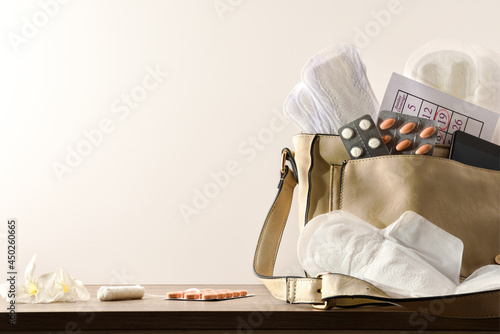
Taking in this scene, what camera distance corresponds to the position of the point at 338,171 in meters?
0.58

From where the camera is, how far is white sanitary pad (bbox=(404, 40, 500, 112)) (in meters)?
0.68

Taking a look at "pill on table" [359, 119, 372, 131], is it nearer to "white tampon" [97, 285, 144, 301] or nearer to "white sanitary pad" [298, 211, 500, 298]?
"white sanitary pad" [298, 211, 500, 298]

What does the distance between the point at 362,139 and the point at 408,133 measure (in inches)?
2.2

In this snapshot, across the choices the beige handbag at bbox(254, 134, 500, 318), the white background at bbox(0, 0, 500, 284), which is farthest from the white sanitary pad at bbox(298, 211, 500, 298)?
the white background at bbox(0, 0, 500, 284)

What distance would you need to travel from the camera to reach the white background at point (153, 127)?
828 mm

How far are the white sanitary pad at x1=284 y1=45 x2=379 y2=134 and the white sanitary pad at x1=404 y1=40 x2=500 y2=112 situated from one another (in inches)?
4.1

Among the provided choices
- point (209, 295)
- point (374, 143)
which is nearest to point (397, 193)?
point (374, 143)

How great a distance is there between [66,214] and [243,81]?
35cm

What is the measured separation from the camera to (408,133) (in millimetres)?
581

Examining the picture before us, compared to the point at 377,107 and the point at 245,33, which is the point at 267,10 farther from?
Answer: the point at 377,107

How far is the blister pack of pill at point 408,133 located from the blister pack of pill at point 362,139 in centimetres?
2

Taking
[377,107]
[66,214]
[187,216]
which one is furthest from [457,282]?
[66,214]

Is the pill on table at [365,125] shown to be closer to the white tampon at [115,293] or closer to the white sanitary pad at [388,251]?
the white sanitary pad at [388,251]

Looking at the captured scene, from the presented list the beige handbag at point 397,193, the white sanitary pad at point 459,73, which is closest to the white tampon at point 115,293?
the beige handbag at point 397,193
